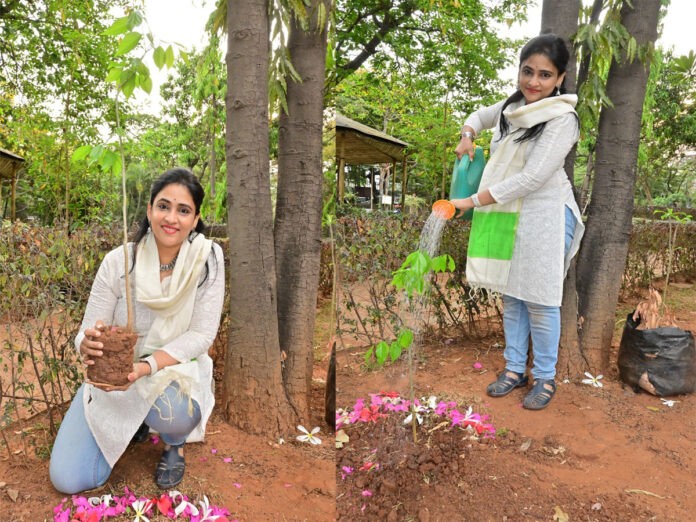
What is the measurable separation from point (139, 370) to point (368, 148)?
737 mm

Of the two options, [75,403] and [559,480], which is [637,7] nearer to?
[559,480]

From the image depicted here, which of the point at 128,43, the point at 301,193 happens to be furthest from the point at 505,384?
the point at 128,43

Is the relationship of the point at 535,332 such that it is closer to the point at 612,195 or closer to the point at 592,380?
the point at 592,380

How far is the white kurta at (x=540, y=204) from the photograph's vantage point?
1.42 meters

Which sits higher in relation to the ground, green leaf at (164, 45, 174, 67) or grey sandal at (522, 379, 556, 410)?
green leaf at (164, 45, 174, 67)

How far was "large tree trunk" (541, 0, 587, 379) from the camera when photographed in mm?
1521

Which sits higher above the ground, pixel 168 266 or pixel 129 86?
pixel 129 86

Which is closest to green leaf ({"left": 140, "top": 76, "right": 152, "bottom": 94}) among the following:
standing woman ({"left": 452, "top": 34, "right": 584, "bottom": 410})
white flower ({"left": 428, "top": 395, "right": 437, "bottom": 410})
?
standing woman ({"left": 452, "top": 34, "right": 584, "bottom": 410})

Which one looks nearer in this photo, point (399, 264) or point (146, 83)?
point (146, 83)

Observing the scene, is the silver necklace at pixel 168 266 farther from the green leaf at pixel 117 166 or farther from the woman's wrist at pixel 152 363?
the green leaf at pixel 117 166

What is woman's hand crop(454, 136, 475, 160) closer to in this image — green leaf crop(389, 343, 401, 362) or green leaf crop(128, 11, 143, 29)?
green leaf crop(389, 343, 401, 362)

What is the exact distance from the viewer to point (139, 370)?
3.92ft

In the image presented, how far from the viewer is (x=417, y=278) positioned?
1338mm

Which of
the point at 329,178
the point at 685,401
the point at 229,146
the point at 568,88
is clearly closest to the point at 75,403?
the point at 229,146
